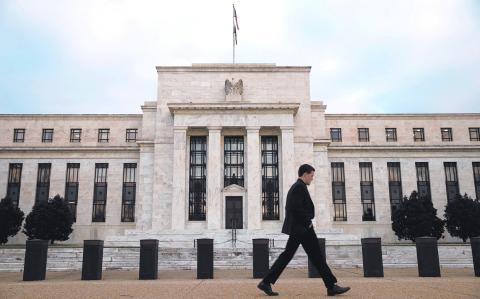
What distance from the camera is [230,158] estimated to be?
42156mm

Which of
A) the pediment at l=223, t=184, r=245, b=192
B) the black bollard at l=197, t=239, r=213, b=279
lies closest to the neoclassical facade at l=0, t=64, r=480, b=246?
the pediment at l=223, t=184, r=245, b=192

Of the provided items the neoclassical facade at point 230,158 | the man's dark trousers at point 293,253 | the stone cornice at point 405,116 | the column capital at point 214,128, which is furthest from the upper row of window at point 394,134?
the man's dark trousers at point 293,253

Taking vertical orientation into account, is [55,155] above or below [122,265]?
above

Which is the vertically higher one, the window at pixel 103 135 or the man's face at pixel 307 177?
the window at pixel 103 135

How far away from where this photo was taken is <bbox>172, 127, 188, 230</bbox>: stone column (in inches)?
1547

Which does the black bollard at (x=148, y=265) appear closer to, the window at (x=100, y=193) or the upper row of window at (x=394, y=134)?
the window at (x=100, y=193)

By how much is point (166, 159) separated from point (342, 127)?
62.4 feet

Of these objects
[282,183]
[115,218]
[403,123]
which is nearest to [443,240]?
[403,123]

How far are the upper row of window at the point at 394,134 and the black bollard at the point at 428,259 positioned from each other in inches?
1318

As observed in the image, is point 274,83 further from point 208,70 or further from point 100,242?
point 100,242

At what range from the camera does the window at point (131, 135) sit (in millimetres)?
46969

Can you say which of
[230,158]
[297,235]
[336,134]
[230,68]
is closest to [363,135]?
[336,134]

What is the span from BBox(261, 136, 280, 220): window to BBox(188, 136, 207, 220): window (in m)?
5.54

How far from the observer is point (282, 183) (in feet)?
133
